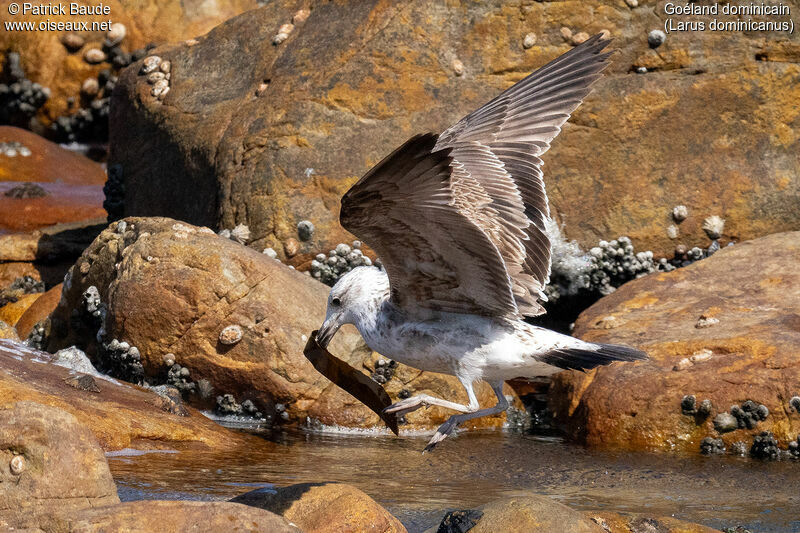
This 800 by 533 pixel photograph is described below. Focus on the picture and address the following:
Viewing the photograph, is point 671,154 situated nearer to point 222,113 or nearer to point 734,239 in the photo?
point 734,239

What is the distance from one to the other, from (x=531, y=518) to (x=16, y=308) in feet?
21.4

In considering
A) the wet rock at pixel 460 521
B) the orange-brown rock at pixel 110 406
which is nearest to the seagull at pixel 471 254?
the wet rock at pixel 460 521

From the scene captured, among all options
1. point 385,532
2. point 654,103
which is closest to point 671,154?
point 654,103

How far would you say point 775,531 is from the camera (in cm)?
502

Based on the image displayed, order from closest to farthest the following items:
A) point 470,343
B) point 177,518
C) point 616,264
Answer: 1. point 177,518
2. point 470,343
3. point 616,264

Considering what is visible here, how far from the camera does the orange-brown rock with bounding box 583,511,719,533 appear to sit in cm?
473

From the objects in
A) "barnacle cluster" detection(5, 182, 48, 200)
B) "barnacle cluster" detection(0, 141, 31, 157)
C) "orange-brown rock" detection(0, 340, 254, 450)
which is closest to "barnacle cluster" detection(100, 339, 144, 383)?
"orange-brown rock" detection(0, 340, 254, 450)

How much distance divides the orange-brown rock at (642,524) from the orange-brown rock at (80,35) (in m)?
12.1

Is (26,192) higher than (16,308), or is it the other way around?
(26,192)

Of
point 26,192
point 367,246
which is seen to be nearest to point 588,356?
point 367,246

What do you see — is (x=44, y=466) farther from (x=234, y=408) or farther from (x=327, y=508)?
(x=234, y=408)

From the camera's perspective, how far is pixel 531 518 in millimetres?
4445

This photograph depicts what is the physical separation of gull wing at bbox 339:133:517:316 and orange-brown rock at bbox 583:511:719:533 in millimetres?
1157

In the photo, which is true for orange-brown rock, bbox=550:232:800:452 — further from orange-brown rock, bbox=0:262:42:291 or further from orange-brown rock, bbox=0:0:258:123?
orange-brown rock, bbox=0:0:258:123
